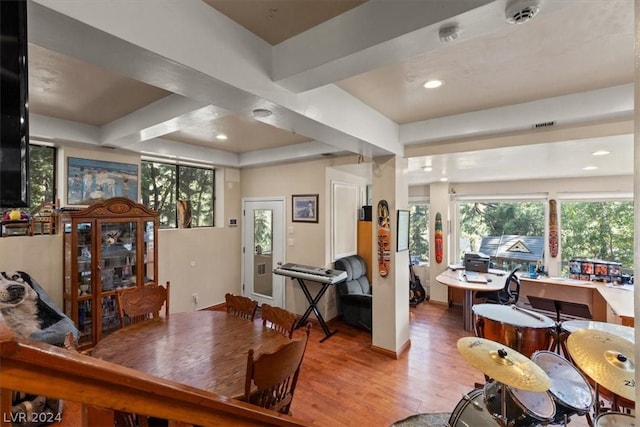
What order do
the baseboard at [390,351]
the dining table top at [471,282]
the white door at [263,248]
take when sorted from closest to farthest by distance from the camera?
the baseboard at [390,351] < the dining table top at [471,282] < the white door at [263,248]

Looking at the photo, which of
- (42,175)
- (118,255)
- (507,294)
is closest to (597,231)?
(507,294)

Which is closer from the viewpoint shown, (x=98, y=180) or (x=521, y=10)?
(x=521, y=10)

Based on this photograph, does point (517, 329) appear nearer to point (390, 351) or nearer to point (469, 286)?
point (390, 351)

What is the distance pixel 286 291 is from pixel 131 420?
333cm

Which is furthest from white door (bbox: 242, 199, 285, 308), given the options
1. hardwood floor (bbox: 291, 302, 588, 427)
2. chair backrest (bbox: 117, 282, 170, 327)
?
chair backrest (bbox: 117, 282, 170, 327)

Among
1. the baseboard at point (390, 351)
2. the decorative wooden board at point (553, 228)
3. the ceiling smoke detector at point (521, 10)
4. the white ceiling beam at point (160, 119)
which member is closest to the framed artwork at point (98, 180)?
the white ceiling beam at point (160, 119)

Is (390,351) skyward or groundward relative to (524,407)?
groundward

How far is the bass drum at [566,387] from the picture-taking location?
1.64 metres

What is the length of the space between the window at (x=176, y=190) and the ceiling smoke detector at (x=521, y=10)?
4556 mm

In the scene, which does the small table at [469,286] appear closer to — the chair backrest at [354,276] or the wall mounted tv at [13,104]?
the chair backrest at [354,276]

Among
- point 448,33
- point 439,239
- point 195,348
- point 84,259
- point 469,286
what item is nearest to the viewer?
point 448,33

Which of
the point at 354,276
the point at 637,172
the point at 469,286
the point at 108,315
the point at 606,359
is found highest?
the point at 637,172

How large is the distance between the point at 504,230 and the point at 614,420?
509 cm

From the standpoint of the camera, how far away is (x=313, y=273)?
406cm
